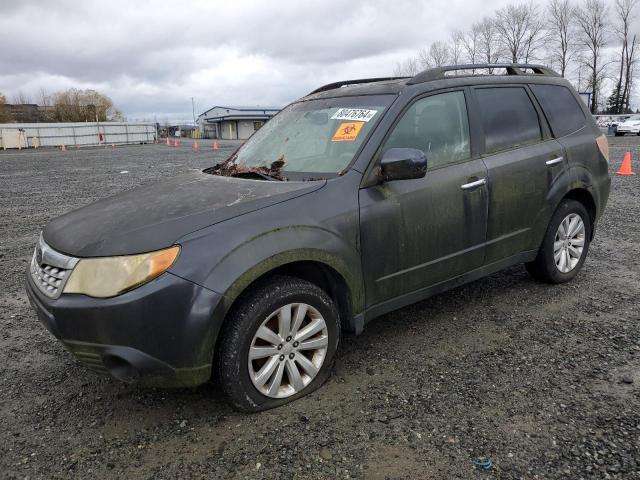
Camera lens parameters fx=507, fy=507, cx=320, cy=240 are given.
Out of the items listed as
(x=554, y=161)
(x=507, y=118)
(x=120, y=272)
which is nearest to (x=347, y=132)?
(x=507, y=118)

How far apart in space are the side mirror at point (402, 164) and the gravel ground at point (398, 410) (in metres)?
1.23

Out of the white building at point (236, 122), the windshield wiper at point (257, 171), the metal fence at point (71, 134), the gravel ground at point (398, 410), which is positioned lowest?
the gravel ground at point (398, 410)

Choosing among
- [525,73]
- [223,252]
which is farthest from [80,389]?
[525,73]

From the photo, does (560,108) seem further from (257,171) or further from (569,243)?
(257,171)

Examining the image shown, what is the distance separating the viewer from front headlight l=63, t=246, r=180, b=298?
94.0 inches

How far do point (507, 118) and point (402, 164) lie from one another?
58.2 inches

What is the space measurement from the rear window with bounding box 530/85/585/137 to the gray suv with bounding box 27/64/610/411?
26 millimetres

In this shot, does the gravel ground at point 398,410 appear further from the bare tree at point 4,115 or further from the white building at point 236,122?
the bare tree at point 4,115

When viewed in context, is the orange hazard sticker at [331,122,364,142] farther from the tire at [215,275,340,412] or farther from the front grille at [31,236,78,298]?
the front grille at [31,236,78,298]

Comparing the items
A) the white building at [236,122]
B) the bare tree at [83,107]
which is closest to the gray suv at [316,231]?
the white building at [236,122]

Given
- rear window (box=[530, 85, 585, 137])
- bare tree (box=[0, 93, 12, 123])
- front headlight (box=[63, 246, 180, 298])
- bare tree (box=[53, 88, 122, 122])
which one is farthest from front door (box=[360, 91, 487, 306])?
bare tree (box=[0, 93, 12, 123])

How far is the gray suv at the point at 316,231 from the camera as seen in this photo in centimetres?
244

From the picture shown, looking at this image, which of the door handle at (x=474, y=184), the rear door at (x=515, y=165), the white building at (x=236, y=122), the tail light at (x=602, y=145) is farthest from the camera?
the white building at (x=236, y=122)

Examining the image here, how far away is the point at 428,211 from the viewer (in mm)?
3295
